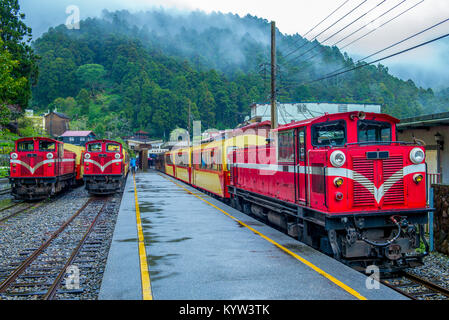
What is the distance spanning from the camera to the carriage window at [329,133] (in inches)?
329

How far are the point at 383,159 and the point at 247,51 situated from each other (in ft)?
577

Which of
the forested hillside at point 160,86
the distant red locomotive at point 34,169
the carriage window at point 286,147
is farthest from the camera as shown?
the forested hillside at point 160,86

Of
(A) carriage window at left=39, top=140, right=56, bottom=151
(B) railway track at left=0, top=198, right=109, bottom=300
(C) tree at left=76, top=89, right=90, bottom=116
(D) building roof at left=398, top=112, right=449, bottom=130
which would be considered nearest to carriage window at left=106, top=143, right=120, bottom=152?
(A) carriage window at left=39, top=140, right=56, bottom=151

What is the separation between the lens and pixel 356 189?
25.2 ft

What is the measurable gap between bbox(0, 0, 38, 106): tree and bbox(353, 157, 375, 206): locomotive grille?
38.0 meters

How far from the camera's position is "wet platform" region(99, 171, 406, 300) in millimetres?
5633

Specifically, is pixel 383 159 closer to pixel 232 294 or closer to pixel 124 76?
pixel 232 294

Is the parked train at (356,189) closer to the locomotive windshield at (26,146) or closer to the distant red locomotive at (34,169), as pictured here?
the distant red locomotive at (34,169)

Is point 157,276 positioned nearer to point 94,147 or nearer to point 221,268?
point 221,268

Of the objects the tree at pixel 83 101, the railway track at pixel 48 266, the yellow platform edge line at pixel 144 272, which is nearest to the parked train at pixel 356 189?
the yellow platform edge line at pixel 144 272

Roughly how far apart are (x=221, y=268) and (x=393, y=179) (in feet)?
12.9

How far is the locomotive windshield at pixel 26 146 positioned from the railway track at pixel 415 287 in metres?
19.6

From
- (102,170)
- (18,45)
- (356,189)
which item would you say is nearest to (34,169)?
(102,170)

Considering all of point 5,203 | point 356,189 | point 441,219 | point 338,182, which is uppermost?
point 338,182
